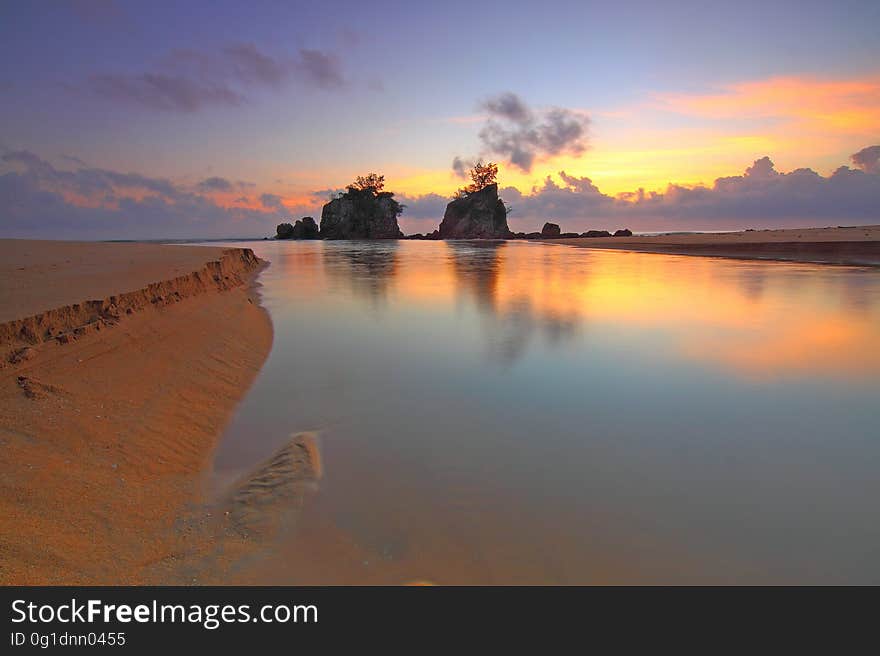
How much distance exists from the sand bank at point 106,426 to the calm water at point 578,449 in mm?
444

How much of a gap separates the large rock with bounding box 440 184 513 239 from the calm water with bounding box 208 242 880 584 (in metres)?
93.7

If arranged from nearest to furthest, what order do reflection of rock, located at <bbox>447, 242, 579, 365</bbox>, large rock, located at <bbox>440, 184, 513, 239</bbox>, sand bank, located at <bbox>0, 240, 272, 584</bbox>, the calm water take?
sand bank, located at <bbox>0, 240, 272, 584</bbox>
the calm water
reflection of rock, located at <bbox>447, 242, 579, 365</bbox>
large rock, located at <bbox>440, 184, 513, 239</bbox>

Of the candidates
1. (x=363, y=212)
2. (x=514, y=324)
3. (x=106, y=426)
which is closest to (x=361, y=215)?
(x=363, y=212)

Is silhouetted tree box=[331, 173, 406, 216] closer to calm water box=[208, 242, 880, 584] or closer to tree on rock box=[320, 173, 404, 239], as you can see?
tree on rock box=[320, 173, 404, 239]

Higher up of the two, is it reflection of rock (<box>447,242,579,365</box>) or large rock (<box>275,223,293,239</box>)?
large rock (<box>275,223,293,239</box>)

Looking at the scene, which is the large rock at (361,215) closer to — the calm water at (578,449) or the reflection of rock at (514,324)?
the reflection of rock at (514,324)

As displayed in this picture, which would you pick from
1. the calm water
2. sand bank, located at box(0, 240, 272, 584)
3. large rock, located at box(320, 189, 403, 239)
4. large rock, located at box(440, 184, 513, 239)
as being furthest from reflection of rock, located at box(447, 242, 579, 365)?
large rock, located at box(320, 189, 403, 239)

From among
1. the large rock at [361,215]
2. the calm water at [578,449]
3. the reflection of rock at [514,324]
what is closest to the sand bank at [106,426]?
the calm water at [578,449]

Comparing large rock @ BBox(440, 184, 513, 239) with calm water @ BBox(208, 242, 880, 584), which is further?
large rock @ BBox(440, 184, 513, 239)

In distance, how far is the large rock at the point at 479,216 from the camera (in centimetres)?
9900

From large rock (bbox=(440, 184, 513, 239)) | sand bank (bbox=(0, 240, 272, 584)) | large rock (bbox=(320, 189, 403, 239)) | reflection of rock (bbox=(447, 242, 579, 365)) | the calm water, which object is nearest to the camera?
sand bank (bbox=(0, 240, 272, 584))

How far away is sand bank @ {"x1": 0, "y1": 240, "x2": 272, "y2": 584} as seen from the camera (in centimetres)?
227
